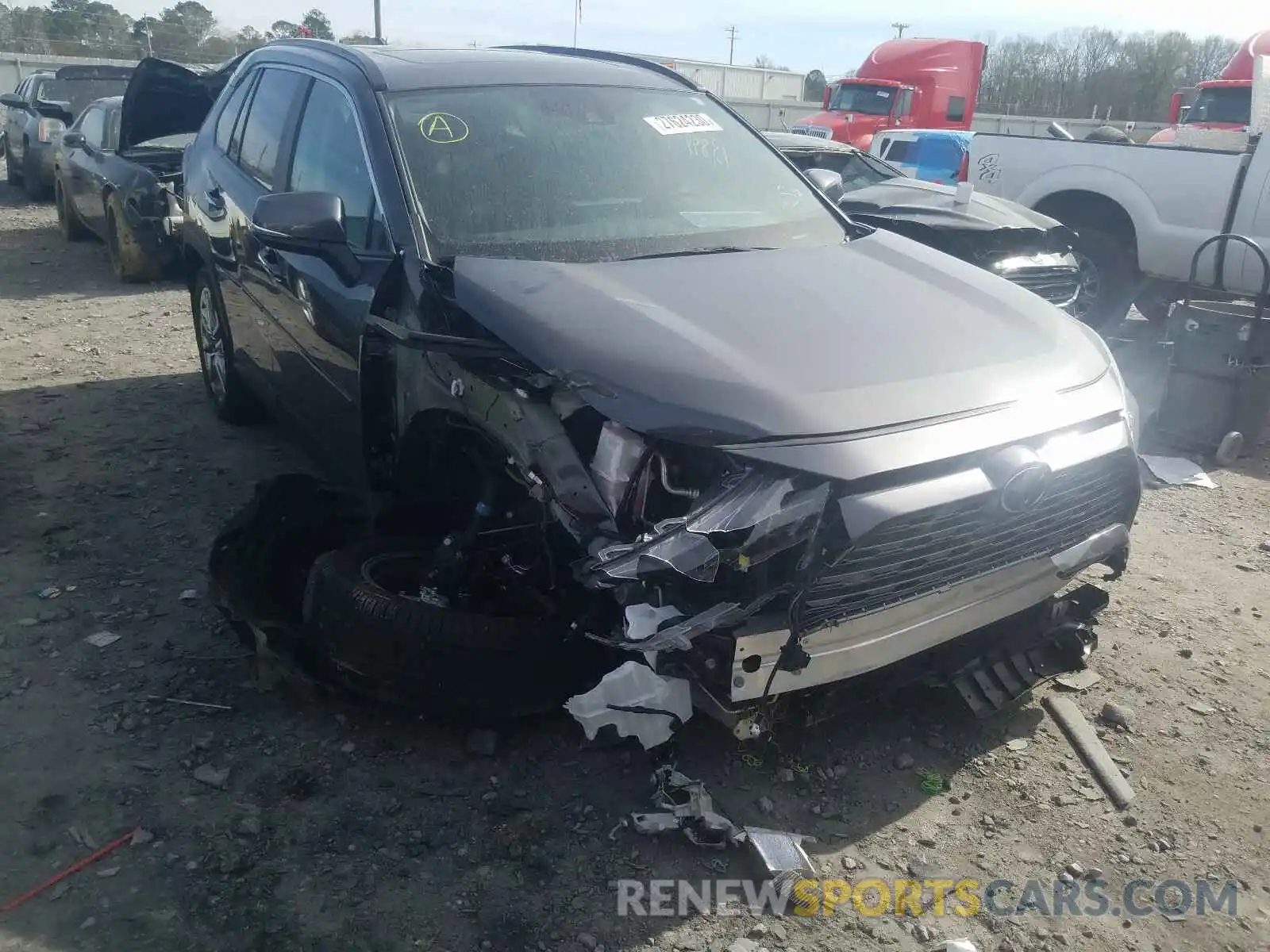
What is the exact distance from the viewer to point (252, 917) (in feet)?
8.29

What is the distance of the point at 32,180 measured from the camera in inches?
592

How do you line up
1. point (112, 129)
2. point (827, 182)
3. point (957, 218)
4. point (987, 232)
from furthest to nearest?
point (112, 129) → point (957, 218) → point (987, 232) → point (827, 182)

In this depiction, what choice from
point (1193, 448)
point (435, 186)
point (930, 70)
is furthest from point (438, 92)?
point (930, 70)

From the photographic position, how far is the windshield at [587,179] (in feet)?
11.1

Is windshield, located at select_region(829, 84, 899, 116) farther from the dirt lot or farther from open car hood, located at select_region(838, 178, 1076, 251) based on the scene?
the dirt lot

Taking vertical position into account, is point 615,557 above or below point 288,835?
above

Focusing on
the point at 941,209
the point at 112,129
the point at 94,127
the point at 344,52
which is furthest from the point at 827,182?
the point at 94,127

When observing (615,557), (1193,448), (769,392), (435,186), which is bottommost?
(1193,448)

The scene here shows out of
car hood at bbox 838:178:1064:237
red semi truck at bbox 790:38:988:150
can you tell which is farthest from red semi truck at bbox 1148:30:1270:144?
car hood at bbox 838:178:1064:237

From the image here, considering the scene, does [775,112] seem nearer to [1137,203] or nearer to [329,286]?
[1137,203]

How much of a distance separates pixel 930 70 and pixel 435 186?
20.6 metres

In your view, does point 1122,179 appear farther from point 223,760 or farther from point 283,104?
point 223,760

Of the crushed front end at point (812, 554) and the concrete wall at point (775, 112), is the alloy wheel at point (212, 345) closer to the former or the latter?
the crushed front end at point (812, 554)

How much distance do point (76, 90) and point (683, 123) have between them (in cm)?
1361
